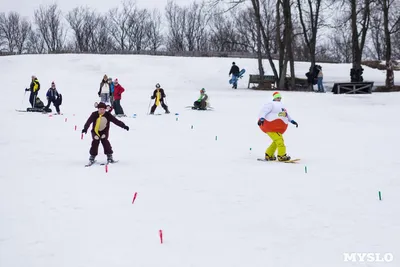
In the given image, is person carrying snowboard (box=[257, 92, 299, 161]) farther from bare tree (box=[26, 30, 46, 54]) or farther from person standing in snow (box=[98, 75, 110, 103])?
bare tree (box=[26, 30, 46, 54])

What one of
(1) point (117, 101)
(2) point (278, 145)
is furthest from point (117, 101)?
(2) point (278, 145)

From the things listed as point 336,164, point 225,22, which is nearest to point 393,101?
point 336,164

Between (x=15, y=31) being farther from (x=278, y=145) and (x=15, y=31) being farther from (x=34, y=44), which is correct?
(x=278, y=145)

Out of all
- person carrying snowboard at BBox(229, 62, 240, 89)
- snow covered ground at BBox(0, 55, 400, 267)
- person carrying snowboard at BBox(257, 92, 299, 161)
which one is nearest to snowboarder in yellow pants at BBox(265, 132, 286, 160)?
person carrying snowboard at BBox(257, 92, 299, 161)

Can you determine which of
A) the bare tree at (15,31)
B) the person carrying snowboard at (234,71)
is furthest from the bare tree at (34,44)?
the person carrying snowboard at (234,71)

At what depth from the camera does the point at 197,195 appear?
7.91 m

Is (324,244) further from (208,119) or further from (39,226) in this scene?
(208,119)

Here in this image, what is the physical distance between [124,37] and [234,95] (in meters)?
64.6

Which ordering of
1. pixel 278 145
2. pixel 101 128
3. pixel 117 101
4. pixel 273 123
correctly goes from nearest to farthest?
pixel 101 128, pixel 278 145, pixel 273 123, pixel 117 101

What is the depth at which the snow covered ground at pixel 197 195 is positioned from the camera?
543 cm

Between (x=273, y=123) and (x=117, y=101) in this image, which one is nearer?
(x=273, y=123)

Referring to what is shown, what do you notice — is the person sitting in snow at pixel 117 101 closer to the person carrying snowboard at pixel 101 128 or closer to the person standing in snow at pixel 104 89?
the person standing in snow at pixel 104 89

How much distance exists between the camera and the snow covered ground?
543cm

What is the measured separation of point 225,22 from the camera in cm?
8869
